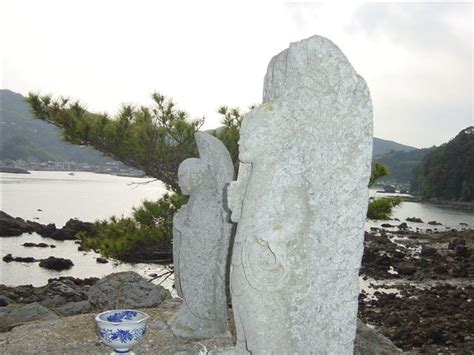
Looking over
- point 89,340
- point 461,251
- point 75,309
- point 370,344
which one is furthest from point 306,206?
point 461,251

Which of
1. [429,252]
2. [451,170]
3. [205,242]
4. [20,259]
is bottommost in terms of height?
[20,259]

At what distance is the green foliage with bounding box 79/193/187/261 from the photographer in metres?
8.14

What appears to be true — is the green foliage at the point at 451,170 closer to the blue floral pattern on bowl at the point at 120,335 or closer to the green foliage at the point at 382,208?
the green foliage at the point at 382,208

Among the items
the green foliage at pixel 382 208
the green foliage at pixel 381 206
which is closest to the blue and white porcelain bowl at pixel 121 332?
the green foliage at pixel 381 206

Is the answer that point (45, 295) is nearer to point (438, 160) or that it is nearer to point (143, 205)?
point (143, 205)

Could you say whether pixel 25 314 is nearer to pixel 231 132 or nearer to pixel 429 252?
pixel 231 132

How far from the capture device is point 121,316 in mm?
4066

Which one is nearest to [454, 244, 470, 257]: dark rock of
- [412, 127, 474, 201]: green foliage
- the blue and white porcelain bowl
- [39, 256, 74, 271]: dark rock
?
[39, 256, 74, 271]: dark rock

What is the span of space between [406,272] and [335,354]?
1740 centimetres

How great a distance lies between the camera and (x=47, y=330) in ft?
18.0

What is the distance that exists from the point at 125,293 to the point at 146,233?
107cm

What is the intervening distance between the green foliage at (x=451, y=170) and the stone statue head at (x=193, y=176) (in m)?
45.4

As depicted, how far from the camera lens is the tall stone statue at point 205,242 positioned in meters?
4.86

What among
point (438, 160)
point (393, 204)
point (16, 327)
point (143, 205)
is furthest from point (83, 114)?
point (438, 160)
